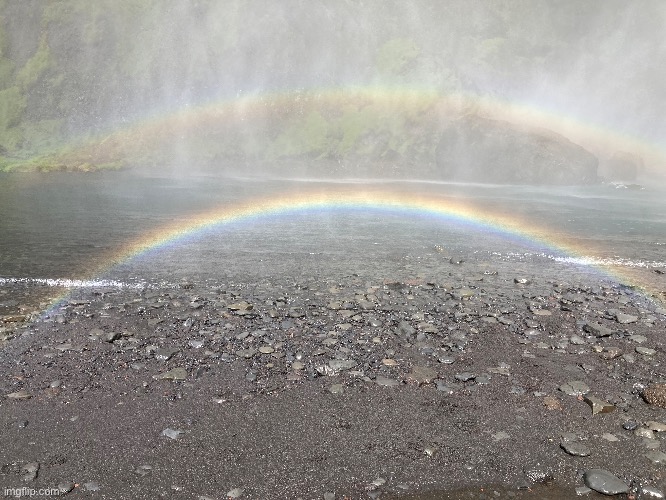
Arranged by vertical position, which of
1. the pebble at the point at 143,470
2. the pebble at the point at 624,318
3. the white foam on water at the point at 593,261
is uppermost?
the white foam on water at the point at 593,261

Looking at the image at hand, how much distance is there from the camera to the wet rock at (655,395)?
6357mm

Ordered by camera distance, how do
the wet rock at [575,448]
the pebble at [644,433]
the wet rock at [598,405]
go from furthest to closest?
the wet rock at [598,405] < the pebble at [644,433] < the wet rock at [575,448]

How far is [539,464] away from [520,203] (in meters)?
32.9

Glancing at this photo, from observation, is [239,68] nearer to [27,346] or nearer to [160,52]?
[160,52]

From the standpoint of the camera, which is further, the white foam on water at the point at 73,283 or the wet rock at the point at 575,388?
the white foam on water at the point at 73,283

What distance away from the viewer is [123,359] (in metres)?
7.51

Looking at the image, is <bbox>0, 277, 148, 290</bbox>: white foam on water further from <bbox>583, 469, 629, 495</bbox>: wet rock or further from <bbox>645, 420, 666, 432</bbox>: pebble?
<bbox>645, 420, 666, 432</bbox>: pebble

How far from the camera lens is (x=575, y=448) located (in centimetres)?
539

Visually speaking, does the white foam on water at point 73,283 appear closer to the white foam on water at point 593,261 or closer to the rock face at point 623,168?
the white foam on water at point 593,261

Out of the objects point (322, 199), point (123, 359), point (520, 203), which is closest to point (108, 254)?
point (123, 359)

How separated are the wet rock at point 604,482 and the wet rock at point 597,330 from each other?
4.47m

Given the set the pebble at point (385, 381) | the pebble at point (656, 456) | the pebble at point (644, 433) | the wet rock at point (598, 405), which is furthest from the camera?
the pebble at point (385, 381)

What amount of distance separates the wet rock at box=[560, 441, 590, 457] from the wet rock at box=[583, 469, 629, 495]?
0.29 meters

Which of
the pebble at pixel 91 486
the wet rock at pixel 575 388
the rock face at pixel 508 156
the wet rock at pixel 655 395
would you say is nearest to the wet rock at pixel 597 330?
the wet rock at pixel 655 395
